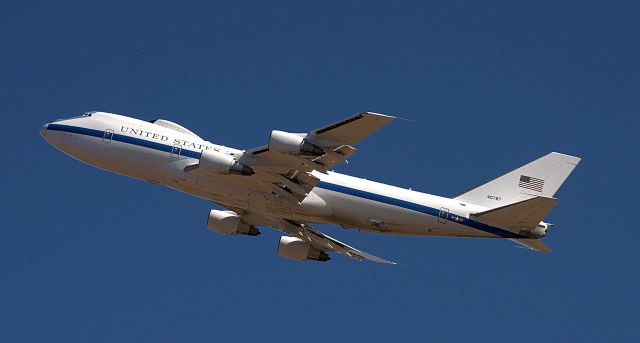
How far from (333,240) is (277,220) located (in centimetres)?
377

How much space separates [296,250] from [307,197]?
7.66 m

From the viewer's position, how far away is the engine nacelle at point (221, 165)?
183 feet

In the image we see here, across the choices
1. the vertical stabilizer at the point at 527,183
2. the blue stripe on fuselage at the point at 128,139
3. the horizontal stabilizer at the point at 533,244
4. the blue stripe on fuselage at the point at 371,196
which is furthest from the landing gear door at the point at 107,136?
the horizontal stabilizer at the point at 533,244

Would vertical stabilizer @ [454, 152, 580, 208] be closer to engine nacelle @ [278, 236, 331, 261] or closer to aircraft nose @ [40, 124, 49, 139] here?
engine nacelle @ [278, 236, 331, 261]

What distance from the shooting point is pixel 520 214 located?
56250mm

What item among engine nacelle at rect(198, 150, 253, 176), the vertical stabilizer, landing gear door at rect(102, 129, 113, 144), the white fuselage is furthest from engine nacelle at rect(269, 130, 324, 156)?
the vertical stabilizer

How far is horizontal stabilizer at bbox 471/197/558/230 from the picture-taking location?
5491cm

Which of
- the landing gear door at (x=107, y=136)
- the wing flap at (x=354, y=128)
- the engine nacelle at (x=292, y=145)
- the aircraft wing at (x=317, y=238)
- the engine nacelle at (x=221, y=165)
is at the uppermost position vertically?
the wing flap at (x=354, y=128)

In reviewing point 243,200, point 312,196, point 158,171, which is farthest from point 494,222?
point 158,171

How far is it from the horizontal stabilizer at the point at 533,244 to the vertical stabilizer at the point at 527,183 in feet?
12.1

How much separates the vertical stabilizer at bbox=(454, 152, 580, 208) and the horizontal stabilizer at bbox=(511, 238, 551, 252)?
368 centimetres

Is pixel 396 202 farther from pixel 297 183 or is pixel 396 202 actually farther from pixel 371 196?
pixel 297 183

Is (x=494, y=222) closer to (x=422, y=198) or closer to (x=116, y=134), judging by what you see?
(x=422, y=198)

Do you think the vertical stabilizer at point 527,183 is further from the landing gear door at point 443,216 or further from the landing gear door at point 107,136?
the landing gear door at point 107,136
